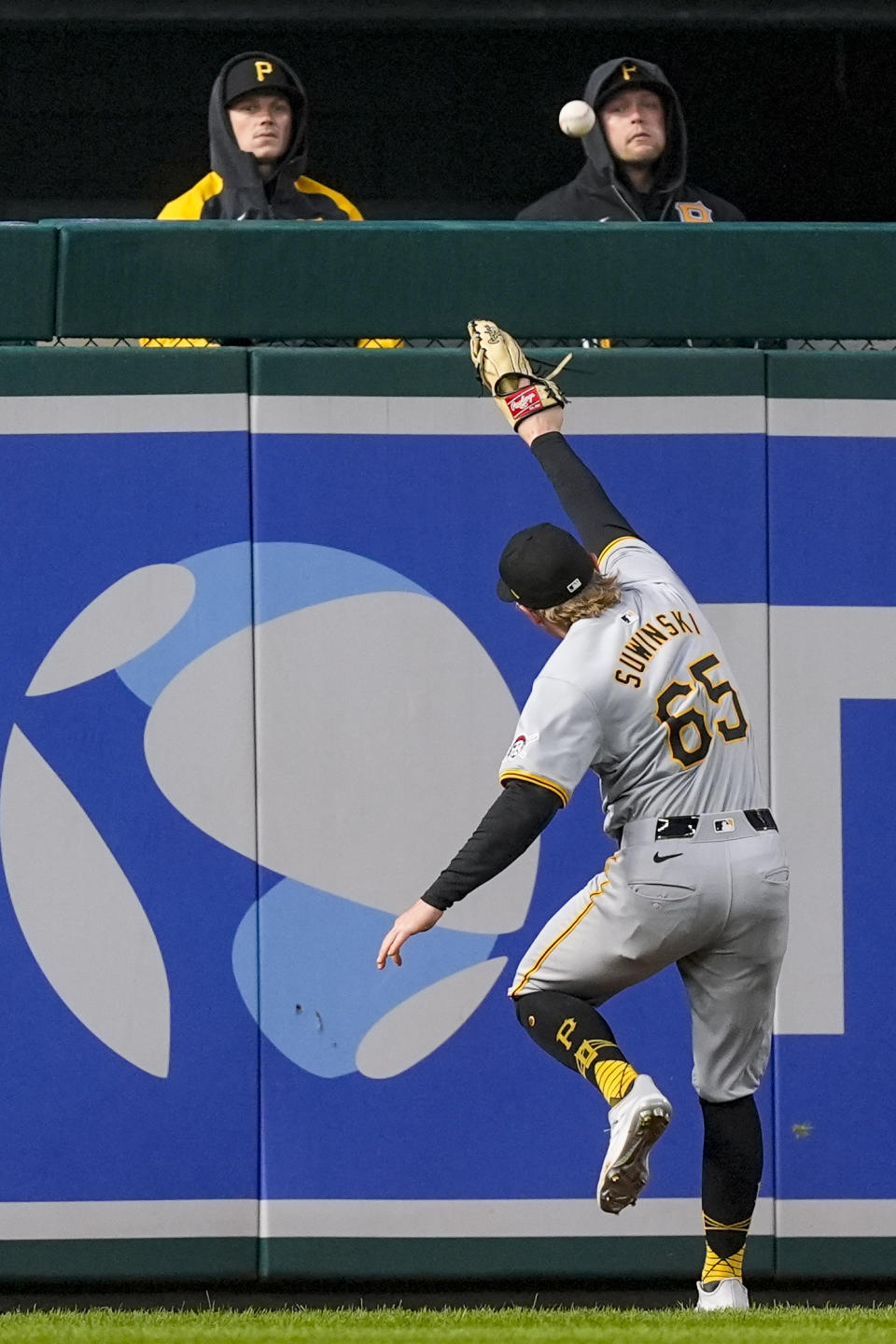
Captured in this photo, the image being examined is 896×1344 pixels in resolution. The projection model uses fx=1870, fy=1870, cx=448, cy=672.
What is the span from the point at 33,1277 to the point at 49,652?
1.80 meters

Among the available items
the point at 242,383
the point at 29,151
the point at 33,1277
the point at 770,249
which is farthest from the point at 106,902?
the point at 29,151

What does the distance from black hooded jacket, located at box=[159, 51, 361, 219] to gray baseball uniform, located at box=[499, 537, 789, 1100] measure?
2075 mm

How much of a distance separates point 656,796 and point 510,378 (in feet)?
4.02

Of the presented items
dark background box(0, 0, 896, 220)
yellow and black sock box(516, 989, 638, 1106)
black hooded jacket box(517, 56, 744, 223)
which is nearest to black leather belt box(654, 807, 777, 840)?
yellow and black sock box(516, 989, 638, 1106)

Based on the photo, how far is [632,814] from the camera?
15.1ft

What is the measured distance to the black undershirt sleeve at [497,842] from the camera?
4.33 m

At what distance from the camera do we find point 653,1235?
17.7 ft

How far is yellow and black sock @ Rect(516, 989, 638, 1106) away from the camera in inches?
169

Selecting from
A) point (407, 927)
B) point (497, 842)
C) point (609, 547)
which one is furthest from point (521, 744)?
point (609, 547)

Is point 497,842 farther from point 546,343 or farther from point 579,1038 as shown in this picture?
point 546,343

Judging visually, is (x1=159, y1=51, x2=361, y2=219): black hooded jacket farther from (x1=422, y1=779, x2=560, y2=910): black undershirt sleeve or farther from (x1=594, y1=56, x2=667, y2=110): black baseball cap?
(x1=422, y1=779, x2=560, y2=910): black undershirt sleeve

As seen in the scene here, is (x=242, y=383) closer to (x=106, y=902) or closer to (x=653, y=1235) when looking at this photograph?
(x=106, y=902)

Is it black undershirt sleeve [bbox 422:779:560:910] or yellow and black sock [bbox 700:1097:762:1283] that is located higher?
black undershirt sleeve [bbox 422:779:560:910]

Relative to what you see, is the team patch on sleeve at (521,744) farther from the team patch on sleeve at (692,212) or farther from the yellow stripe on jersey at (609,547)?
the team patch on sleeve at (692,212)
